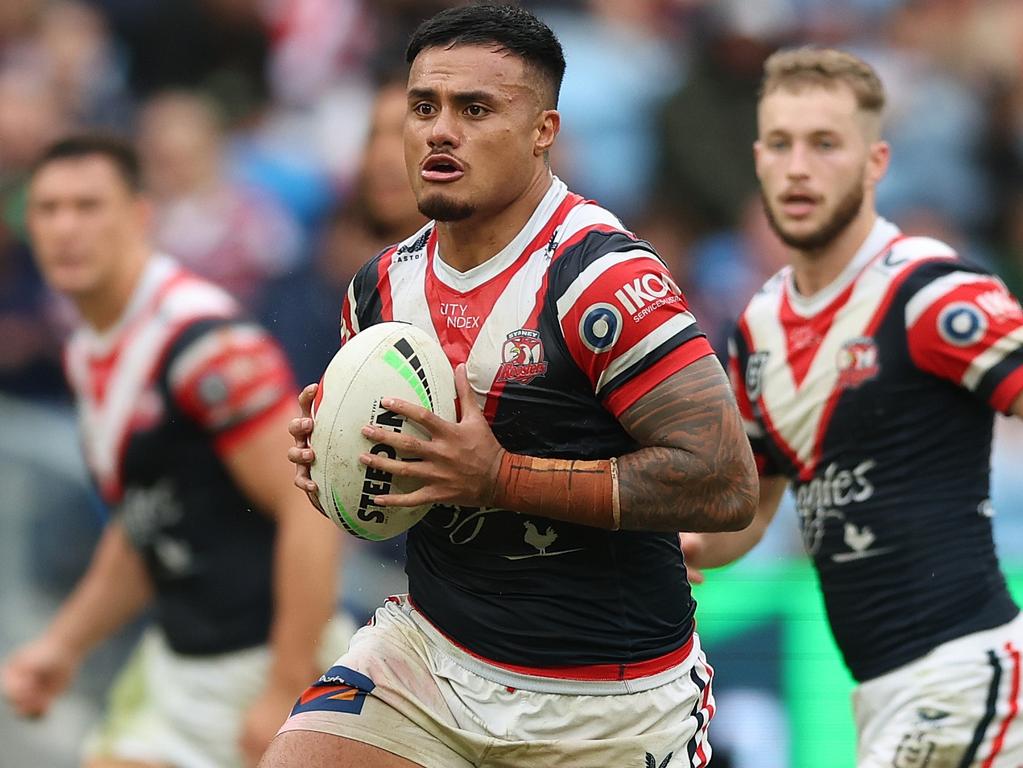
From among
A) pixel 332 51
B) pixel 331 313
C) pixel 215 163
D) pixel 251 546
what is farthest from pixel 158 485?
pixel 332 51

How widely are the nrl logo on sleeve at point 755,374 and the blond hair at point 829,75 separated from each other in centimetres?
96

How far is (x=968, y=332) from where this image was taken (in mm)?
5008

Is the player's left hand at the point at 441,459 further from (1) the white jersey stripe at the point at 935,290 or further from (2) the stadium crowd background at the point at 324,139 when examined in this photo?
(2) the stadium crowd background at the point at 324,139

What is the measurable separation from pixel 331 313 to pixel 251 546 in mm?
1662

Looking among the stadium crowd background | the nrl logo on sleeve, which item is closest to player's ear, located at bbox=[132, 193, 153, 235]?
the stadium crowd background

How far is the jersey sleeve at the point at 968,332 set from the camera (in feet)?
16.3

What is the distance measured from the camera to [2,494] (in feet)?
28.7

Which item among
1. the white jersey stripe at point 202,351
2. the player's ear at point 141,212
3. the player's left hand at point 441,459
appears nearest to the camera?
the player's left hand at point 441,459

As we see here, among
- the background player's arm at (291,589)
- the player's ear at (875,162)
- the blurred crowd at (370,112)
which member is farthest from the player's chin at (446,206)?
the blurred crowd at (370,112)

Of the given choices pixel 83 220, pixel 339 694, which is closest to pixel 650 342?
pixel 339 694

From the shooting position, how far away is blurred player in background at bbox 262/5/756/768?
372 cm

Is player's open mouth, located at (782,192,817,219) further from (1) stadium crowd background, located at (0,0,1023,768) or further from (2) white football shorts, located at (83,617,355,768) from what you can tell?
(1) stadium crowd background, located at (0,0,1023,768)

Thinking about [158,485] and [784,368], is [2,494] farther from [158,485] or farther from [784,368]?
[784,368]

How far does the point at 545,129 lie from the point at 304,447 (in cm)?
100
